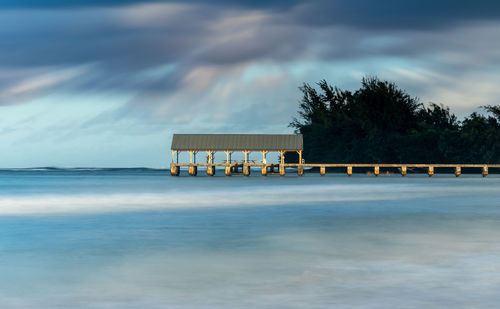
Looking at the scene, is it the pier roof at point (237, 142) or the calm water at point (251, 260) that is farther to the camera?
the pier roof at point (237, 142)

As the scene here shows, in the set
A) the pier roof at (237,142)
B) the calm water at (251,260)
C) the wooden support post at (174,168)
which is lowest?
the calm water at (251,260)

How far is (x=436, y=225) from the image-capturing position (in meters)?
23.4

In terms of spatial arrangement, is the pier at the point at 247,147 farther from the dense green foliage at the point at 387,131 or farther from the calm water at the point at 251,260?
the calm water at the point at 251,260

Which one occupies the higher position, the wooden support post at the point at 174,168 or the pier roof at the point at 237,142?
the pier roof at the point at 237,142

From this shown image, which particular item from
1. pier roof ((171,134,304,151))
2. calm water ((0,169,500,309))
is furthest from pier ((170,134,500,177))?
calm water ((0,169,500,309))

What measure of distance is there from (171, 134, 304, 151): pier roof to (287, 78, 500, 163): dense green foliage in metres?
12.3

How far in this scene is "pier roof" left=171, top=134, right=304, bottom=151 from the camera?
3659 inches

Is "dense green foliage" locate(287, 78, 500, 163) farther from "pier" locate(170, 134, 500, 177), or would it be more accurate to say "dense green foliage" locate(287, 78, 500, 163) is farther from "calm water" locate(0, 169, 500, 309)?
"calm water" locate(0, 169, 500, 309)

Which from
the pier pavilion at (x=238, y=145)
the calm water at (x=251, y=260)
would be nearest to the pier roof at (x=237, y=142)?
the pier pavilion at (x=238, y=145)

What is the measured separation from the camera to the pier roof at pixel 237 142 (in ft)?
305

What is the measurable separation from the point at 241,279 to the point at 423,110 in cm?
10194

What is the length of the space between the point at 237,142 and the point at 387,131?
2197cm

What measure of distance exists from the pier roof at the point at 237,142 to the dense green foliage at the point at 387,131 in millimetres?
12347

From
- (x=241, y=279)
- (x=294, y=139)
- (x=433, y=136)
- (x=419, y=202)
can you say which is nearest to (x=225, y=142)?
(x=294, y=139)
